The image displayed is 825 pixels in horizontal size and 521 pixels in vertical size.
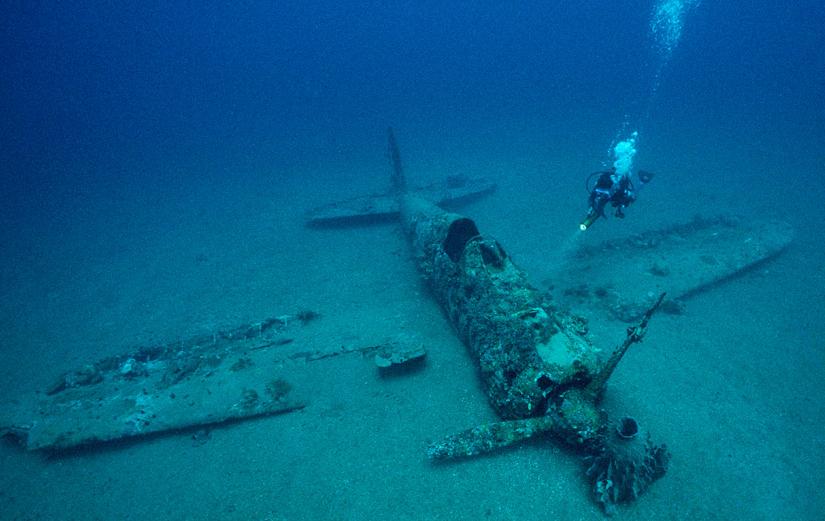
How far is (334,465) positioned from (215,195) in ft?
69.2

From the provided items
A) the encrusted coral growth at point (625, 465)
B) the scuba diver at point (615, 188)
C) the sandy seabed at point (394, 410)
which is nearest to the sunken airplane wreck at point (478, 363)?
the encrusted coral growth at point (625, 465)

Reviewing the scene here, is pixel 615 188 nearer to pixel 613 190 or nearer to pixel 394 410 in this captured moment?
pixel 613 190

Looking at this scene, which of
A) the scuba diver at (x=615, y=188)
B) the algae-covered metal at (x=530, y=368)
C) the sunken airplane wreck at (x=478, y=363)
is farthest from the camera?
the scuba diver at (x=615, y=188)

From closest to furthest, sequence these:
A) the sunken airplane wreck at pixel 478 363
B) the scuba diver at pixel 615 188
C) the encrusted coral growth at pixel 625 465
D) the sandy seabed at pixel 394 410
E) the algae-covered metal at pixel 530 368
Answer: the encrusted coral growth at pixel 625 465, the algae-covered metal at pixel 530 368, the sunken airplane wreck at pixel 478 363, the sandy seabed at pixel 394 410, the scuba diver at pixel 615 188

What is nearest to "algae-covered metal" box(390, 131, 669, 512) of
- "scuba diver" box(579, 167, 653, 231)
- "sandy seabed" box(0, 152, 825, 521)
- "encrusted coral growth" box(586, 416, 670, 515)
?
"encrusted coral growth" box(586, 416, 670, 515)

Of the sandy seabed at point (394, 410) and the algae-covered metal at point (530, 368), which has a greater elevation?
the algae-covered metal at point (530, 368)

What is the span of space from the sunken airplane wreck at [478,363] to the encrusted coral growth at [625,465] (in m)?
0.01

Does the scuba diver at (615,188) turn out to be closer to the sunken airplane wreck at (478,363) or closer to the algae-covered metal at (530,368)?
the sunken airplane wreck at (478,363)

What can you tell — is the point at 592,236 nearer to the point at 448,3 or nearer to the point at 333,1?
the point at 448,3

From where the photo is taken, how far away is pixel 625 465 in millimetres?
4113

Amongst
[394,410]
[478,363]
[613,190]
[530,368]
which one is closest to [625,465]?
[530,368]

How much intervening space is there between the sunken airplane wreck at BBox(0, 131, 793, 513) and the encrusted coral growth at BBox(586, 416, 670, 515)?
14mm

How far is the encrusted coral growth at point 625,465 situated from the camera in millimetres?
4098

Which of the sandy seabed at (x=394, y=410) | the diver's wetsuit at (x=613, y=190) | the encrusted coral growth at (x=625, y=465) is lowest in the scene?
the sandy seabed at (x=394, y=410)
